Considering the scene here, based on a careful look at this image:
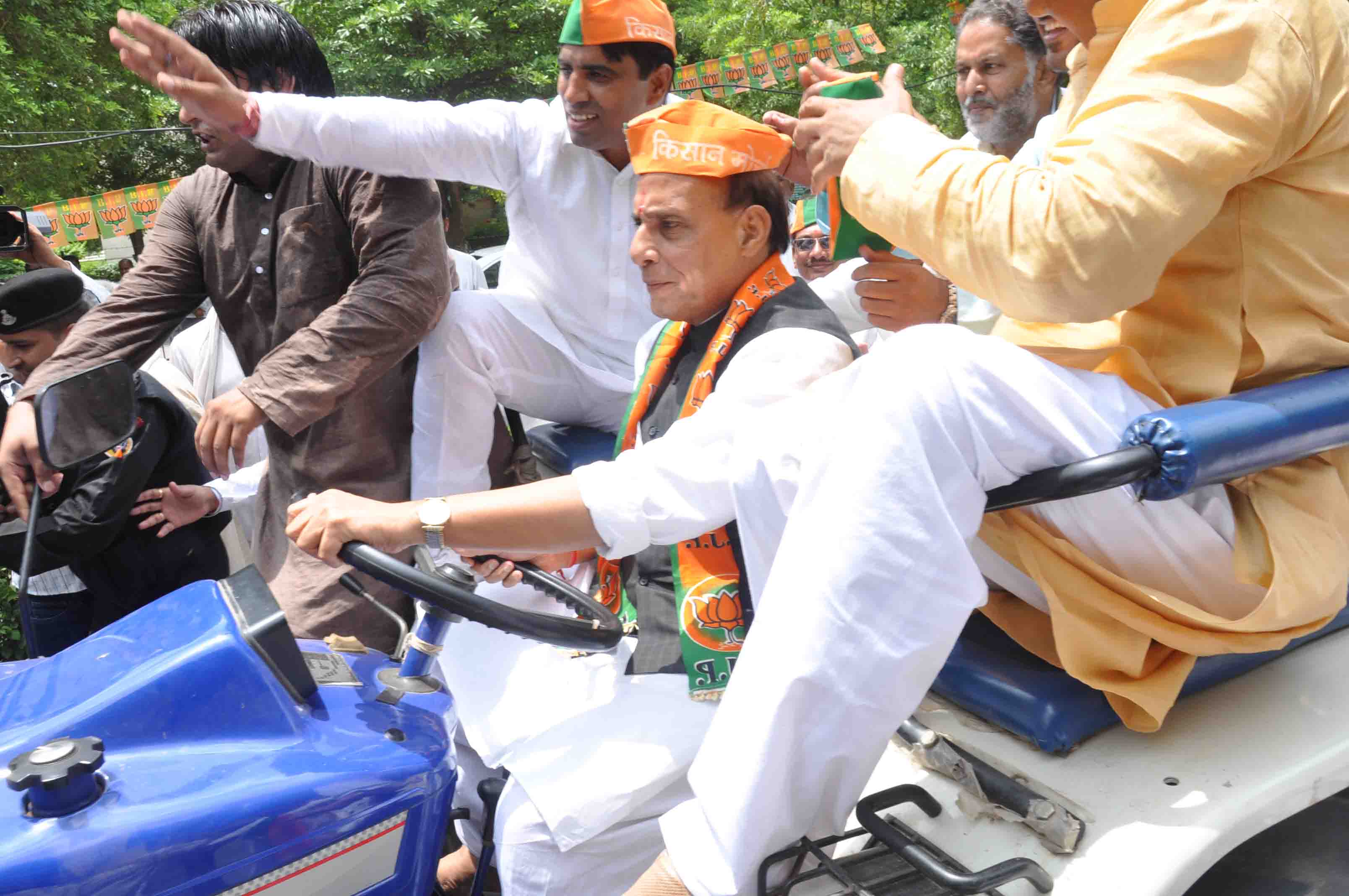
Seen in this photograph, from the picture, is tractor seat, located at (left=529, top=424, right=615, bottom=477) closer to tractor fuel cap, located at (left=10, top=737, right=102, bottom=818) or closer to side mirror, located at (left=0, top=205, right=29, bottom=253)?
tractor fuel cap, located at (left=10, top=737, right=102, bottom=818)

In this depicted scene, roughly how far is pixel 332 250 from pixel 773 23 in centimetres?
1284

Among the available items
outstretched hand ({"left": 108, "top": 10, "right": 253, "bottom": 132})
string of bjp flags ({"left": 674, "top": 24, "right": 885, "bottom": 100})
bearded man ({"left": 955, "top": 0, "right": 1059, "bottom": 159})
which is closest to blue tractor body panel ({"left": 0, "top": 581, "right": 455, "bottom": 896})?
outstretched hand ({"left": 108, "top": 10, "right": 253, "bottom": 132})

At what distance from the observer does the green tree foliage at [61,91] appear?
14125 millimetres

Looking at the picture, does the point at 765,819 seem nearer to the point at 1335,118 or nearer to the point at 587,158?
the point at 1335,118

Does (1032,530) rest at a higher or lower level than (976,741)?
higher

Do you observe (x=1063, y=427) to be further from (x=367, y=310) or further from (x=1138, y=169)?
(x=367, y=310)

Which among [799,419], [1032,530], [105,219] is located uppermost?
[799,419]

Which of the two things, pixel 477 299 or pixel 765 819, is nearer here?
pixel 765 819

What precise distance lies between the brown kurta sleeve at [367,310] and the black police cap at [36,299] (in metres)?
1.01

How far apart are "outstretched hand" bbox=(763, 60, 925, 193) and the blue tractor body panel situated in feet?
3.38

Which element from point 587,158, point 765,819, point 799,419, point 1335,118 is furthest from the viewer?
point 587,158

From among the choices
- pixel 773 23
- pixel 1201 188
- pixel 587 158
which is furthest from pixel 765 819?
pixel 773 23

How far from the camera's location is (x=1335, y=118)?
4.90 feet

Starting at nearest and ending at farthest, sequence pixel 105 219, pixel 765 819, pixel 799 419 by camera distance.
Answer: pixel 765 819
pixel 799 419
pixel 105 219
